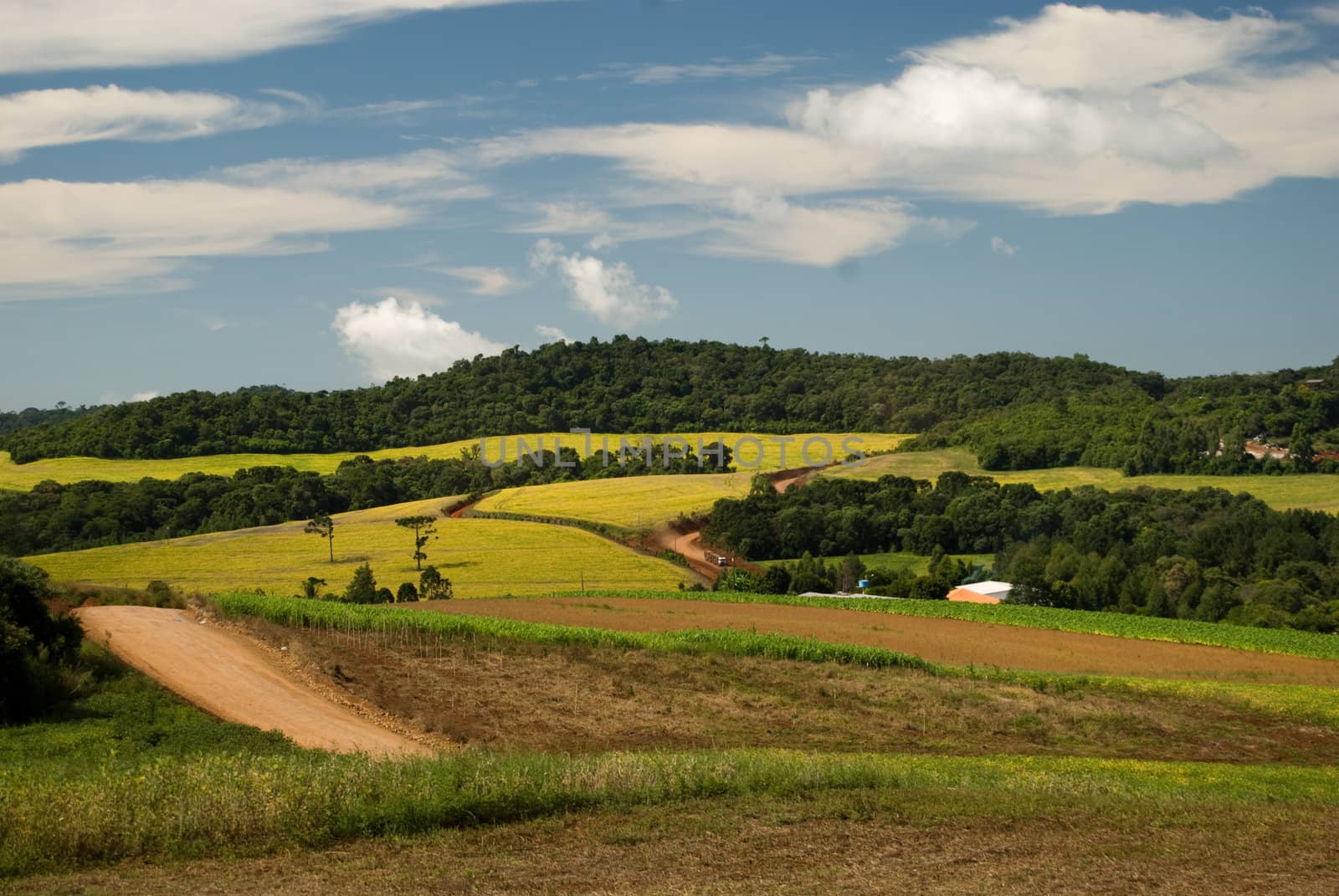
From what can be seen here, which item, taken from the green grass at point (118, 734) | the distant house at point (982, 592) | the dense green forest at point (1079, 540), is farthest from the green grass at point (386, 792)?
the dense green forest at point (1079, 540)

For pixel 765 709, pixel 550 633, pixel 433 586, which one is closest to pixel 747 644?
pixel 550 633

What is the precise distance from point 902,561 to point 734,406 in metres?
75.2

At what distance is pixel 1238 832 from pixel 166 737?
1875 cm

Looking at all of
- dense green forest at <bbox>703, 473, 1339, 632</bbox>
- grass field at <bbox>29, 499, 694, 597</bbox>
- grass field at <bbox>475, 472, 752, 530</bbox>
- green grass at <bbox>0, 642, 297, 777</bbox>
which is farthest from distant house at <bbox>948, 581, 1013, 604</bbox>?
green grass at <bbox>0, 642, 297, 777</bbox>

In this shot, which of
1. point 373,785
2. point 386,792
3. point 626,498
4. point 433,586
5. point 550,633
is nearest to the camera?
point 386,792

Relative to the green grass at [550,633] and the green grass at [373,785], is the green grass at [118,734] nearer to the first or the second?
the green grass at [373,785]

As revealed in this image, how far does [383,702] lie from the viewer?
29.1 meters

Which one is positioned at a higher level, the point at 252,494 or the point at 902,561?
the point at 252,494

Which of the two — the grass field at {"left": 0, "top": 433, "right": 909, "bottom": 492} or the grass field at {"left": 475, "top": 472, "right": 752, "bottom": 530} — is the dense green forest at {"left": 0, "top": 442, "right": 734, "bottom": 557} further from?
the grass field at {"left": 475, "top": 472, "right": 752, "bottom": 530}

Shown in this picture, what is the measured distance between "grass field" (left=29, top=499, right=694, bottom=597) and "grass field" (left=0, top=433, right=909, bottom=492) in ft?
87.1

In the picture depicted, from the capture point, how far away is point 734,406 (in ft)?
493

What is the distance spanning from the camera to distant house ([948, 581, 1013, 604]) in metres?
61.0

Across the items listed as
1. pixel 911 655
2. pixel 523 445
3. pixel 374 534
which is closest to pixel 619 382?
pixel 523 445

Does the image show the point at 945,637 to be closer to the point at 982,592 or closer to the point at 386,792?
the point at 982,592
